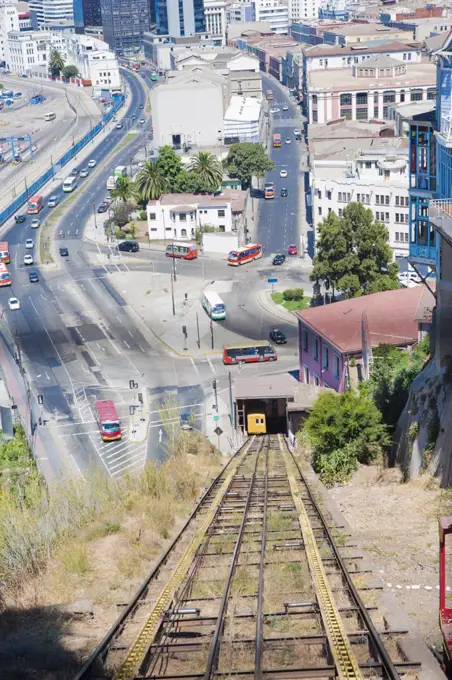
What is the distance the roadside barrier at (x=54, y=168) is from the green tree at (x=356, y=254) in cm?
5500

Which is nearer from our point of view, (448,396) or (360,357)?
(448,396)

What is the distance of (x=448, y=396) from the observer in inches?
1318

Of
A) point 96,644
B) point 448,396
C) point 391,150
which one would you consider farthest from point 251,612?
point 391,150

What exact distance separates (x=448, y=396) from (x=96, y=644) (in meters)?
18.4

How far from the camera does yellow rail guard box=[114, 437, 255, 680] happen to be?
1619 cm

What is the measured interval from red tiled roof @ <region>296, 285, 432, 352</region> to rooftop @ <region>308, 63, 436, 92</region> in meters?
84.2

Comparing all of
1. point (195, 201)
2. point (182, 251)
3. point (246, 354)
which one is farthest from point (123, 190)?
point (246, 354)

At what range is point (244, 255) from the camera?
Result: 91875 millimetres

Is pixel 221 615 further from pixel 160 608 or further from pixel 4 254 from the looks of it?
pixel 4 254

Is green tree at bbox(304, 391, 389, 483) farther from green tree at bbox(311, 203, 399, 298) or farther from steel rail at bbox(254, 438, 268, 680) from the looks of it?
green tree at bbox(311, 203, 399, 298)

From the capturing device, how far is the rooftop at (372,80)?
140 metres

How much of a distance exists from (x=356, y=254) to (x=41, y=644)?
186ft

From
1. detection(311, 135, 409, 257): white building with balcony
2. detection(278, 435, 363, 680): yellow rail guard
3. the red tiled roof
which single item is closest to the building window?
the red tiled roof

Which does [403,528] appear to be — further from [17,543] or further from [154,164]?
[154,164]
